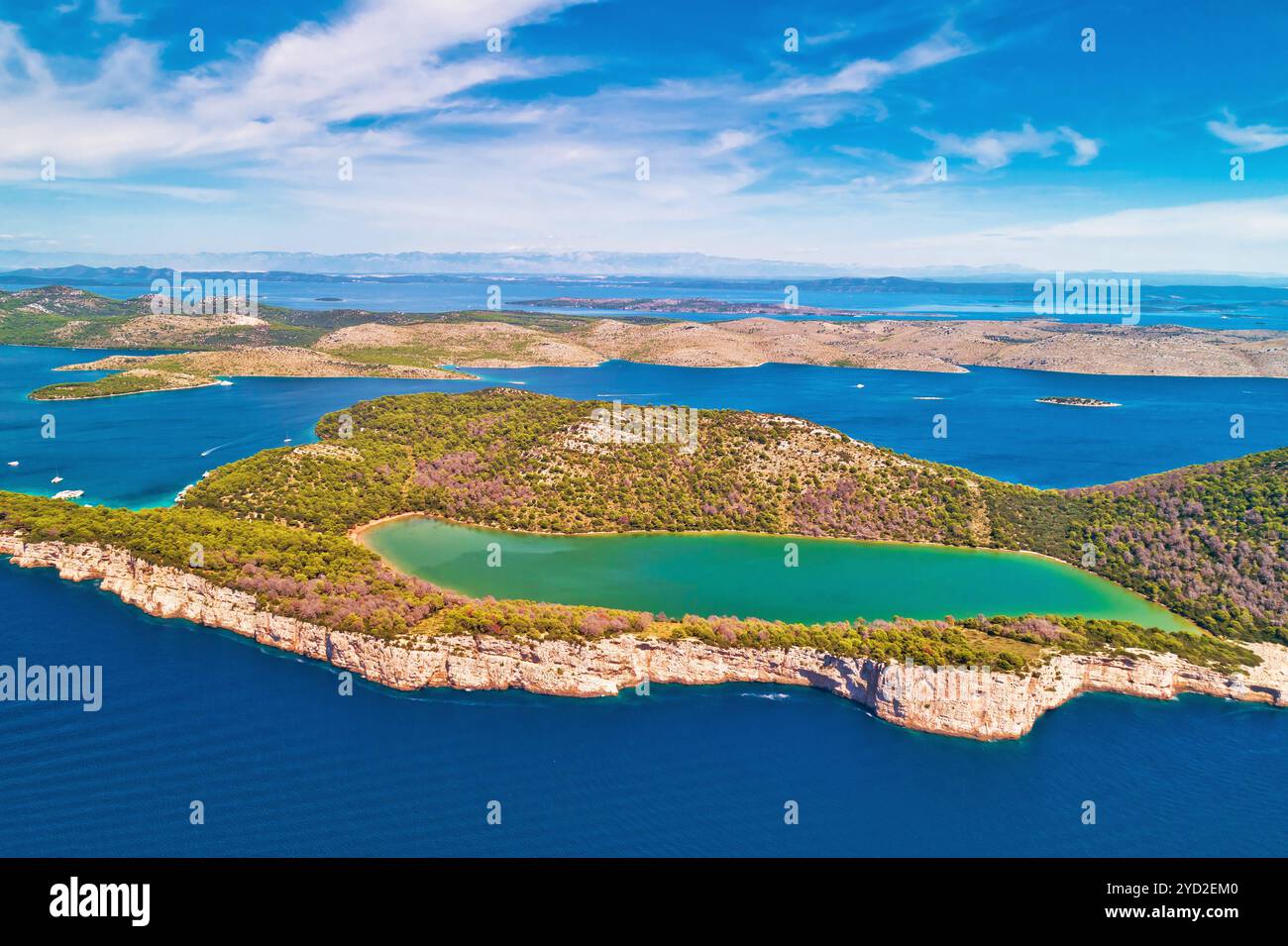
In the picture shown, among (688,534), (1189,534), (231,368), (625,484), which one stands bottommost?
(688,534)

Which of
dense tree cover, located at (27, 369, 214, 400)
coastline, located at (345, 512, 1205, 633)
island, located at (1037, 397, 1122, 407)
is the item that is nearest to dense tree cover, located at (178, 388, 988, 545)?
coastline, located at (345, 512, 1205, 633)

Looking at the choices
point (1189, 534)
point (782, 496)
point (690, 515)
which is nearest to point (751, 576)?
point (690, 515)

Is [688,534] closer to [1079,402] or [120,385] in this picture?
[1079,402]

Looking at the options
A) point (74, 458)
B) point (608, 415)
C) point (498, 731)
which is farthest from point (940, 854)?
point (74, 458)

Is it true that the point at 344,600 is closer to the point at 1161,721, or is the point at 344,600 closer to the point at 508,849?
the point at 508,849

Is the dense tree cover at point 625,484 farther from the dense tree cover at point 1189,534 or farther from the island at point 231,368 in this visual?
the island at point 231,368

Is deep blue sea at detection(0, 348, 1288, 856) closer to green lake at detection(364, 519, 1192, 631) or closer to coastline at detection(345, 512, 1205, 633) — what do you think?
green lake at detection(364, 519, 1192, 631)
